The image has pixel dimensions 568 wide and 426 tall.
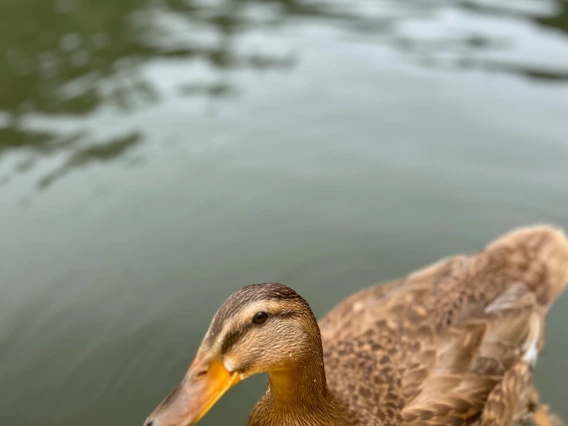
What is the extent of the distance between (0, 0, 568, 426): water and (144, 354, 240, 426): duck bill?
144cm

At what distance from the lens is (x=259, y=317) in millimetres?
2199

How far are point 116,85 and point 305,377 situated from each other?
196 inches

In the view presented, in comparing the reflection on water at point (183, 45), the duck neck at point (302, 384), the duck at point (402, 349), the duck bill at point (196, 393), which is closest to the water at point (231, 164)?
the reflection on water at point (183, 45)

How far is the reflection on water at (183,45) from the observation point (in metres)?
6.29

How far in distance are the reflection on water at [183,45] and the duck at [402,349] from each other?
3.33m

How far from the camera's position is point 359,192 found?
5223 millimetres

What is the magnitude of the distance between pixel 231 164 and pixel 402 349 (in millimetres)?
2934

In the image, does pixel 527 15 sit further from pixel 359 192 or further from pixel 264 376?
pixel 264 376

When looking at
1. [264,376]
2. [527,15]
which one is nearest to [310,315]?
[264,376]

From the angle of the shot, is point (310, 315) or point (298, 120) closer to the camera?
point (310, 315)

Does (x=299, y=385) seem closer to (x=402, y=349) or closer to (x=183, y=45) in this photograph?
(x=402, y=349)

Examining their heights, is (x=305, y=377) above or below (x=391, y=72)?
below

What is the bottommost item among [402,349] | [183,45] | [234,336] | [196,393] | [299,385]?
[402,349]

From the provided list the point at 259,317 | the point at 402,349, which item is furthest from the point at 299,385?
the point at 402,349
